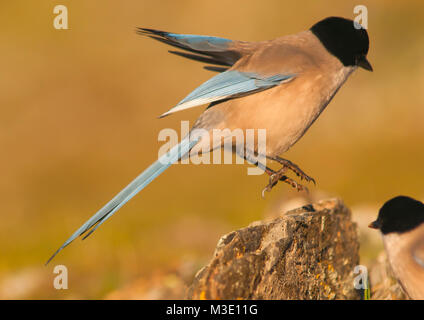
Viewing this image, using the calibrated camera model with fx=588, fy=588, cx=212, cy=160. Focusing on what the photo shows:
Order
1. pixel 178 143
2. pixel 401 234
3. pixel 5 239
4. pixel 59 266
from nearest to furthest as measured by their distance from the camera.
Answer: pixel 401 234 < pixel 178 143 < pixel 59 266 < pixel 5 239

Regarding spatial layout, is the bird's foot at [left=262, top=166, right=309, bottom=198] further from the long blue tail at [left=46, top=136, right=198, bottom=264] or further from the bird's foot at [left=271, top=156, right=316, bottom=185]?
the long blue tail at [left=46, top=136, right=198, bottom=264]

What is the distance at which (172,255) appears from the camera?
611 centimetres

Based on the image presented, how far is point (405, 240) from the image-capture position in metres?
3.54

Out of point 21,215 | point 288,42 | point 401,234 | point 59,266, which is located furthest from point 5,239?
point 401,234

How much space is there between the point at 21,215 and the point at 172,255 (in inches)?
90.7

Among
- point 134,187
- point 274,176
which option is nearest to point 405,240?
point 274,176

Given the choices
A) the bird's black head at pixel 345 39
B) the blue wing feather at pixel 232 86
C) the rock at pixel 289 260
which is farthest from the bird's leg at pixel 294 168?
the bird's black head at pixel 345 39

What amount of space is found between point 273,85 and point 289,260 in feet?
3.77

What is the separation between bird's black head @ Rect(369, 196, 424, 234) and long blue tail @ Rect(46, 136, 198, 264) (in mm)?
1274

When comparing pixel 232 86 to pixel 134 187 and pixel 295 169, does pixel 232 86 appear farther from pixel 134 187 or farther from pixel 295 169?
pixel 134 187

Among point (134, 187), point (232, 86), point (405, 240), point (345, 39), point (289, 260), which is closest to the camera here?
point (289, 260)

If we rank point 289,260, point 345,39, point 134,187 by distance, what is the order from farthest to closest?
point 345,39
point 134,187
point 289,260

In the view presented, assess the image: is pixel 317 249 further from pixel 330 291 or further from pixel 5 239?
pixel 5 239

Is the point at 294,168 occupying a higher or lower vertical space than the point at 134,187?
higher
